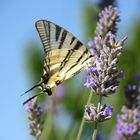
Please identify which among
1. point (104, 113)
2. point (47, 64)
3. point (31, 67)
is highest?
point (47, 64)

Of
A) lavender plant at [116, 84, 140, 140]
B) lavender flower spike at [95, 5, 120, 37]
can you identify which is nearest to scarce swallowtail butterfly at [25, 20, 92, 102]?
lavender plant at [116, 84, 140, 140]

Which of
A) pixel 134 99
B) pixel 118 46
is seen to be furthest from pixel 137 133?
pixel 118 46

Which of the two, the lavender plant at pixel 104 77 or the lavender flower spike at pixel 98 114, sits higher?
the lavender plant at pixel 104 77

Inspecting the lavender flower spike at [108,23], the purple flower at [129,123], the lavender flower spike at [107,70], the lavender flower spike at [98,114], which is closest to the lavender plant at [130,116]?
the purple flower at [129,123]

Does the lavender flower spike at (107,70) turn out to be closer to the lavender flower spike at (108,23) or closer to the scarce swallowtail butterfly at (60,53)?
the scarce swallowtail butterfly at (60,53)

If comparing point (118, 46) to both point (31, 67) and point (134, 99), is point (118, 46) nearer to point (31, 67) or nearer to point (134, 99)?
point (134, 99)

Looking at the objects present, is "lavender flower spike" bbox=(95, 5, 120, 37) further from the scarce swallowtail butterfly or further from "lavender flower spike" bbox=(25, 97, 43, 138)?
"lavender flower spike" bbox=(25, 97, 43, 138)

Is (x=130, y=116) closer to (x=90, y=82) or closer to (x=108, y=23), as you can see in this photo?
(x=90, y=82)
